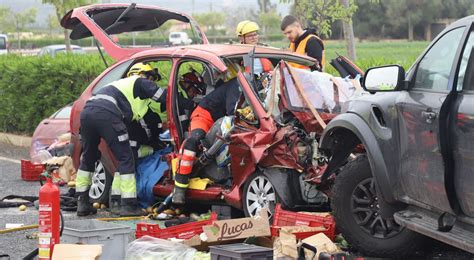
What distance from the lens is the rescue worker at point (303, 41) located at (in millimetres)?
11359

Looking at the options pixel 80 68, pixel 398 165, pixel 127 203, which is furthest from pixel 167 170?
pixel 80 68

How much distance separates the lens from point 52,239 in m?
7.11

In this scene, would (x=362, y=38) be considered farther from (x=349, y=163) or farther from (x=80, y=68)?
(x=349, y=163)

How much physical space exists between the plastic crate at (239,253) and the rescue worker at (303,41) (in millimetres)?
4597

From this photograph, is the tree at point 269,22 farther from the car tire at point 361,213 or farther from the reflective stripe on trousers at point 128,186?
the car tire at point 361,213

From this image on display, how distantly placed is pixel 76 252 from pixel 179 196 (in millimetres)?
2835

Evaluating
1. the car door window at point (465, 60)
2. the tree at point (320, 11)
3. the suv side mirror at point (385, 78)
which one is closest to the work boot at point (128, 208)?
the suv side mirror at point (385, 78)

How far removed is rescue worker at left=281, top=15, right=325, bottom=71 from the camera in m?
11.4

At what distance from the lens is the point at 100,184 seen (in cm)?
1072

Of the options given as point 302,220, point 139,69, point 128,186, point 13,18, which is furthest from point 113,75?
point 13,18

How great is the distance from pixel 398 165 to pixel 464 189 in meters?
0.85

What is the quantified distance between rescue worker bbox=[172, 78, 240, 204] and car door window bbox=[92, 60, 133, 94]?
141 centimetres

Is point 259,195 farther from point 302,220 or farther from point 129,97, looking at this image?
point 129,97

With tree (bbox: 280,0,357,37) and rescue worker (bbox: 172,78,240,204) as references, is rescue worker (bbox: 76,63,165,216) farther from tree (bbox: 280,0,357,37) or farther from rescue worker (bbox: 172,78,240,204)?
tree (bbox: 280,0,357,37)
